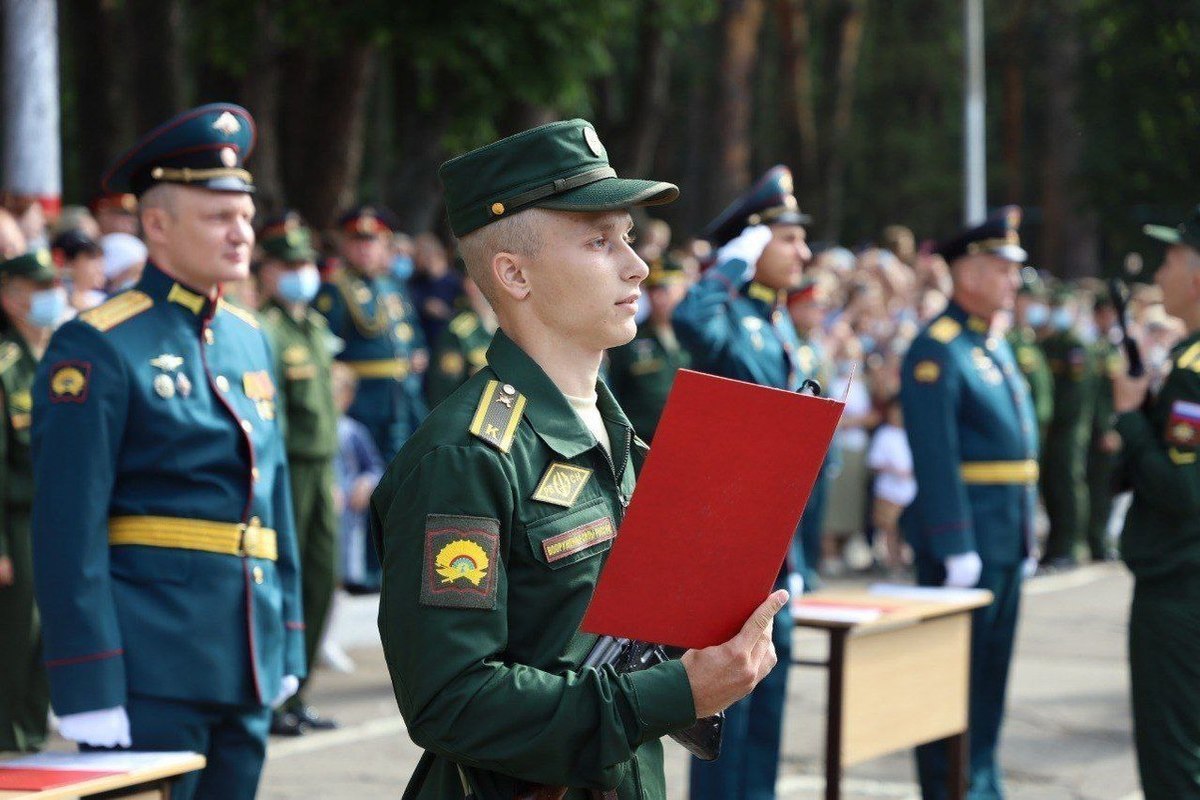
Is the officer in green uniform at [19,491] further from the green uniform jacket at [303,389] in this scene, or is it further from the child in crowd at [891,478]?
the child in crowd at [891,478]

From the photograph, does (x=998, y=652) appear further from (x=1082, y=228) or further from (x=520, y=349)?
(x=1082, y=228)

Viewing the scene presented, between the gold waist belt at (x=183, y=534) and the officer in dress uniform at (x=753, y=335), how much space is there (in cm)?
224

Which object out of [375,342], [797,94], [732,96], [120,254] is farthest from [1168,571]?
[797,94]

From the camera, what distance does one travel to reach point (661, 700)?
277cm

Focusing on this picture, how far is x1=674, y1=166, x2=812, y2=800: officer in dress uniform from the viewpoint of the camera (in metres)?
6.14

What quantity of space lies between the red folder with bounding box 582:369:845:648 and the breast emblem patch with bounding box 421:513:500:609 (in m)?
0.17

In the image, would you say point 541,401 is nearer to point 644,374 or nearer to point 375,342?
point 375,342

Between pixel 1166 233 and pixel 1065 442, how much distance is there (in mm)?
9415

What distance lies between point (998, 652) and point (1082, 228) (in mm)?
27472

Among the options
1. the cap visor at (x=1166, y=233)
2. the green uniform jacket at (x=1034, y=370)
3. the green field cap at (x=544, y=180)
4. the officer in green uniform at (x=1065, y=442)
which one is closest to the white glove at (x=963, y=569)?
the cap visor at (x=1166, y=233)

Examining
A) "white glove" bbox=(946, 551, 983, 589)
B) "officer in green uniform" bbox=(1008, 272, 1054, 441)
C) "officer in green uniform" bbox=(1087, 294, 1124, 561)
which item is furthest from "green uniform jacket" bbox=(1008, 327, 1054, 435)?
"white glove" bbox=(946, 551, 983, 589)

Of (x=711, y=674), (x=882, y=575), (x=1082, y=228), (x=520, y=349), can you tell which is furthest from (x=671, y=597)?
(x=1082, y=228)

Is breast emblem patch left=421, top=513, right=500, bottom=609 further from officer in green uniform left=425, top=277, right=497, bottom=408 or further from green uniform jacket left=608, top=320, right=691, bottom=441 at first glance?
green uniform jacket left=608, top=320, right=691, bottom=441

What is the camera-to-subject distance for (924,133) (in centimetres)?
4581
